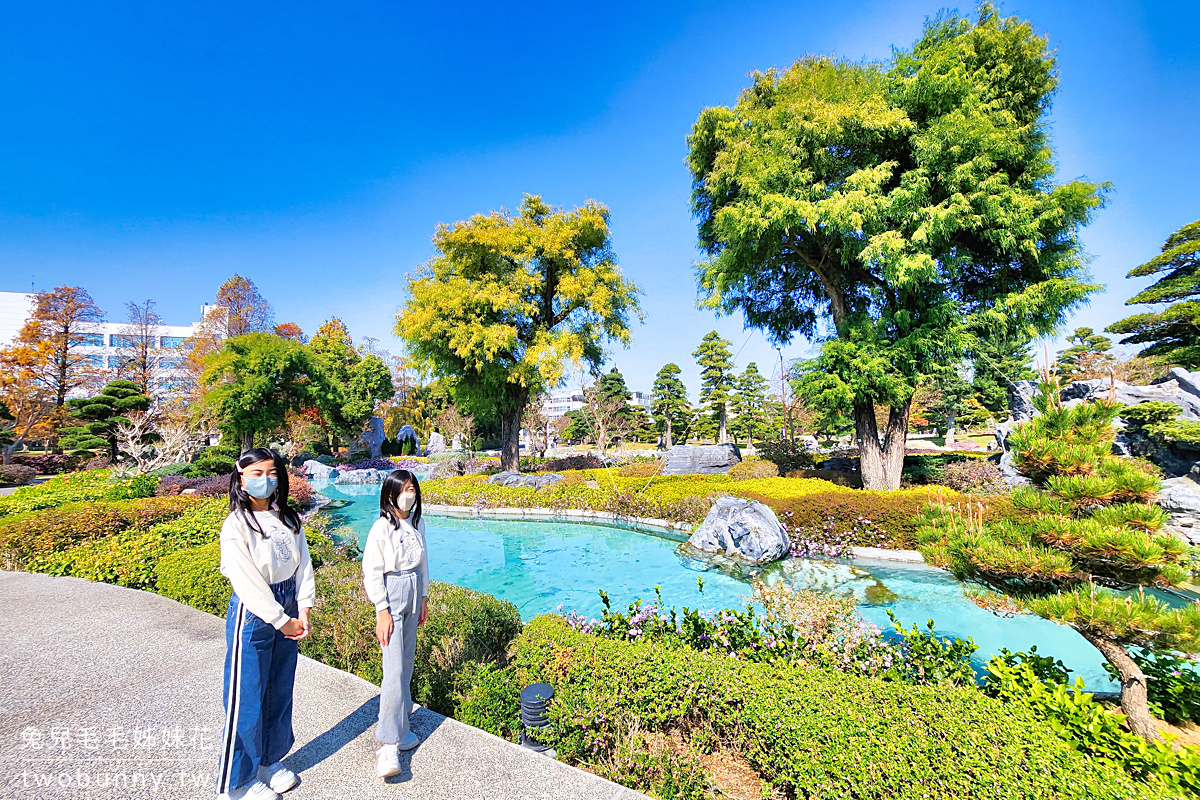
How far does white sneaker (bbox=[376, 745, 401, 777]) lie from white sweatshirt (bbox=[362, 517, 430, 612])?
68 centimetres

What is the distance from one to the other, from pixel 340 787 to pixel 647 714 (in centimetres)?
161

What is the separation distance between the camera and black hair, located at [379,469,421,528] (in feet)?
8.20

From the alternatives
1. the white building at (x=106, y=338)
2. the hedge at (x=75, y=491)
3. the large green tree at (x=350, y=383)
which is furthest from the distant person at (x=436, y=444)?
the hedge at (x=75, y=491)

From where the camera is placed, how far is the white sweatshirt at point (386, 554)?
2.35m

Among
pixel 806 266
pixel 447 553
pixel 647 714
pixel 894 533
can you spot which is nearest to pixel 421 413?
pixel 447 553

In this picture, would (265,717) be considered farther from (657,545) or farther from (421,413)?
(421,413)

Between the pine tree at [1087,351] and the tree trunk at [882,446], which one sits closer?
the tree trunk at [882,446]

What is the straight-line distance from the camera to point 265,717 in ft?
7.18

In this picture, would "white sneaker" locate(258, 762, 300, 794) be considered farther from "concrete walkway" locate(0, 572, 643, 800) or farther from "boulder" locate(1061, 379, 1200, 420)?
"boulder" locate(1061, 379, 1200, 420)

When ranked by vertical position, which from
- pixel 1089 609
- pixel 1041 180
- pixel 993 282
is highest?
pixel 1041 180

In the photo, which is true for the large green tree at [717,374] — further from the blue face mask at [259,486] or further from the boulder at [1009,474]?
the blue face mask at [259,486]

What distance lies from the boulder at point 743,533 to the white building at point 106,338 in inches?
1150

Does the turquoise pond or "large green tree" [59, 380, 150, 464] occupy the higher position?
"large green tree" [59, 380, 150, 464]

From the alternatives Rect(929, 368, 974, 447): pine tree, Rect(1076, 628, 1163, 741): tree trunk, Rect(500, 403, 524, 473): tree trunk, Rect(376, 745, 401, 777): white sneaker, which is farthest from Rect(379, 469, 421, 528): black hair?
Rect(929, 368, 974, 447): pine tree
